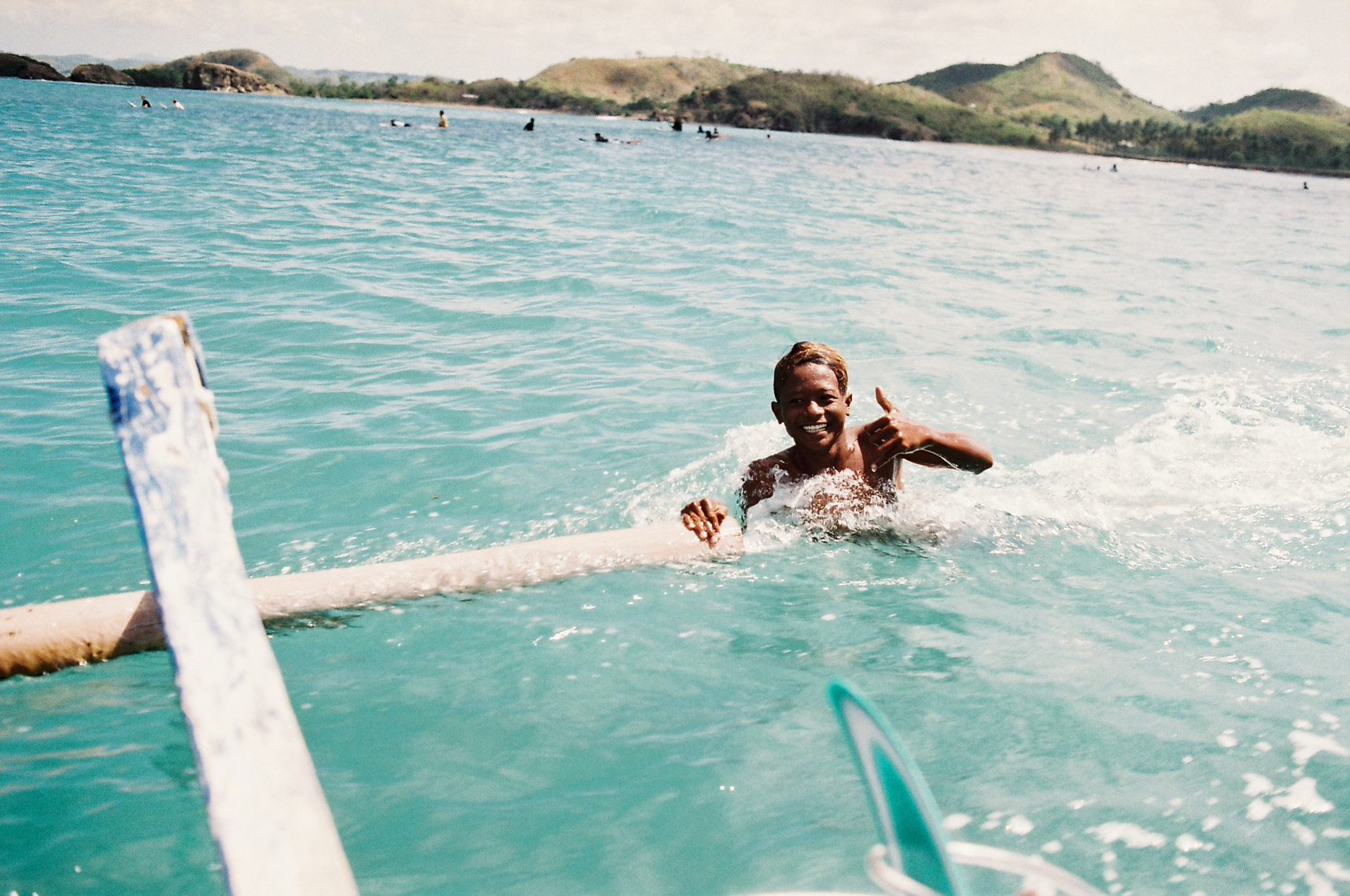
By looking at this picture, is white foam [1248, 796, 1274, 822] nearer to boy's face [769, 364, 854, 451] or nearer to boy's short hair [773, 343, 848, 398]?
boy's face [769, 364, 854, 451]

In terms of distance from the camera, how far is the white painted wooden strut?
4.90 feet

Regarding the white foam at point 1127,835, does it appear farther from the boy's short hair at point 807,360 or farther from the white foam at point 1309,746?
the boy's short hair at point 807,360

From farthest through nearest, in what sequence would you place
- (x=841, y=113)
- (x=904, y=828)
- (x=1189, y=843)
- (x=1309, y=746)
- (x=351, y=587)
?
(x=841, y=113), (x=351, y=587), (x=1309, y=746), (x=1189, y=843), (x=904, y=828)

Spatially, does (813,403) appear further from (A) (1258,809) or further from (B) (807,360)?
(A) (1258,809)

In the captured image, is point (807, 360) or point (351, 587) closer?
point (351, 587)

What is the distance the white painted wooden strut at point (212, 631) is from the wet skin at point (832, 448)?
2469 millimetres

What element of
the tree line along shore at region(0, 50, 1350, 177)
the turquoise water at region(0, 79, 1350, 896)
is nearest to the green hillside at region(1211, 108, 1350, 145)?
the tree line along shore at region(0, 50, 1350, 177)

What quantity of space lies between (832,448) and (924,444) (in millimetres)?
455

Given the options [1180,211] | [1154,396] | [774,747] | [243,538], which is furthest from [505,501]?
[1180,211]

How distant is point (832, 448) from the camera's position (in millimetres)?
4414


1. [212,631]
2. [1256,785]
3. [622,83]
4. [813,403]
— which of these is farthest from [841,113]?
[212,631]

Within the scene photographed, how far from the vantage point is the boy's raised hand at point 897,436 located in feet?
14.0

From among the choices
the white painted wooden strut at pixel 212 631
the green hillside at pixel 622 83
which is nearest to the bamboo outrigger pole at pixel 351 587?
the white painted wooden strut at pixel 212 631

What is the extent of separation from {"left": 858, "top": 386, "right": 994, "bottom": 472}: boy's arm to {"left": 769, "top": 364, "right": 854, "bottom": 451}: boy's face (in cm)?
23
